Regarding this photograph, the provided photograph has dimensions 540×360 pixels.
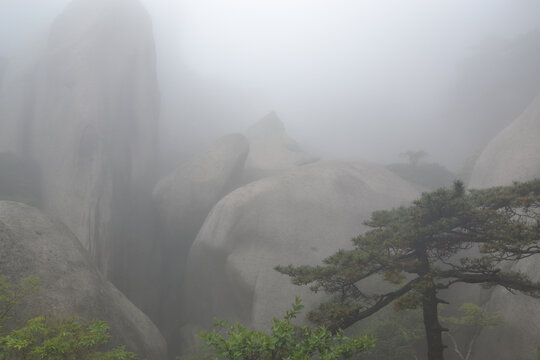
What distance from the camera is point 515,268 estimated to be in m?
9.41

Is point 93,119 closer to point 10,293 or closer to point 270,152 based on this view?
point 270,152

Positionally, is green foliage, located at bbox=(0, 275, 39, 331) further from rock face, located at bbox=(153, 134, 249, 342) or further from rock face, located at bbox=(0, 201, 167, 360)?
rock face, located at bbox=(153, 134, 249, 342)

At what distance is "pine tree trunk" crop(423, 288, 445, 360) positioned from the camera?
592cm

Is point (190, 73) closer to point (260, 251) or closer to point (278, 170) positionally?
point (278, 170)

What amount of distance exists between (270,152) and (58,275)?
17443mm

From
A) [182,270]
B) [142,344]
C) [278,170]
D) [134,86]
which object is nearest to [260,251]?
[142,344]

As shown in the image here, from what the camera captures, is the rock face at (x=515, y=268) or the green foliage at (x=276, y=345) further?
the rock face at (x=515, y=268)

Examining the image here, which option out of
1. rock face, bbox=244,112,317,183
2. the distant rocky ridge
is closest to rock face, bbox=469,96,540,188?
rock face, bbox=244,112,317,183

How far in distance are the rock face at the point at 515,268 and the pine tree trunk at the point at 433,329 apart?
A: 359cm

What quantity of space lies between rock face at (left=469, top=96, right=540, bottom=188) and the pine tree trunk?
8275 millimetres

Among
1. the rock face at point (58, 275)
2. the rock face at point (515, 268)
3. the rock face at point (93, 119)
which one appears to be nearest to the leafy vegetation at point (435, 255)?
the rock face at point (515, 268)

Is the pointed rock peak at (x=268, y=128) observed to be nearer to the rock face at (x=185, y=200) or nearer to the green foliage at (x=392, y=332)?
the rock face at (x=185, y=200)

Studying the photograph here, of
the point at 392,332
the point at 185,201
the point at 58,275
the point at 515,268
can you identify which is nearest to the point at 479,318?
the point at 515,268

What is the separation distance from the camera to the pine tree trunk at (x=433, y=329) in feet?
19.4
